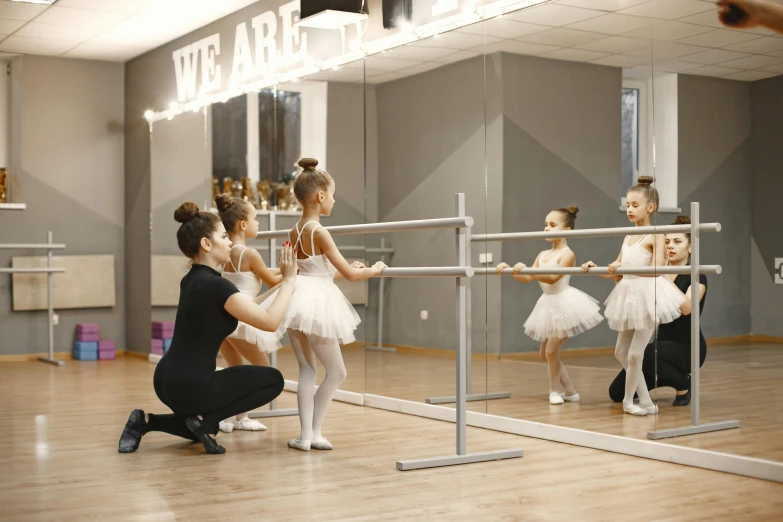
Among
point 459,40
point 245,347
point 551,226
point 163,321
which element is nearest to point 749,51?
point 551,226

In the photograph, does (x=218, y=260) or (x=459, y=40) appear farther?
(x=459, y=40)

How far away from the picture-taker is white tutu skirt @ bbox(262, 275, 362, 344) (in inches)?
158

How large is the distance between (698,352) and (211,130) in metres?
4.67

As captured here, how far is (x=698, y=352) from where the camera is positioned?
3912mm

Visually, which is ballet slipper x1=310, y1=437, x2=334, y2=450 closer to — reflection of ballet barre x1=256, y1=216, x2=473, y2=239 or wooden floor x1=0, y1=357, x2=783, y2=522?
wooden floor x1=0, y1=357, x2=783, y2=522

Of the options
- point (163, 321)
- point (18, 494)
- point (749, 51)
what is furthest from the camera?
point (163, 321)

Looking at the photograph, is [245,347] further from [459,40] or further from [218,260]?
[459,40]

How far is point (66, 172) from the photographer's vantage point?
8.79m

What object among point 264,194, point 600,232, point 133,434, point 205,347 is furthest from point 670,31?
point 264,194

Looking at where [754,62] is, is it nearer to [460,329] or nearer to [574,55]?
[574,55]

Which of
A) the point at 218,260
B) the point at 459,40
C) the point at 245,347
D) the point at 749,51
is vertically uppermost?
the point at 459,40

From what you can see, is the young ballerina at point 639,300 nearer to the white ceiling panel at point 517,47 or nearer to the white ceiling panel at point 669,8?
the white ceiling panel at point 669,8

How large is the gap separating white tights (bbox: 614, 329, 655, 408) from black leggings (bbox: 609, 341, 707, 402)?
4 centimetres

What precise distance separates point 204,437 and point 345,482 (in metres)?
0.83
